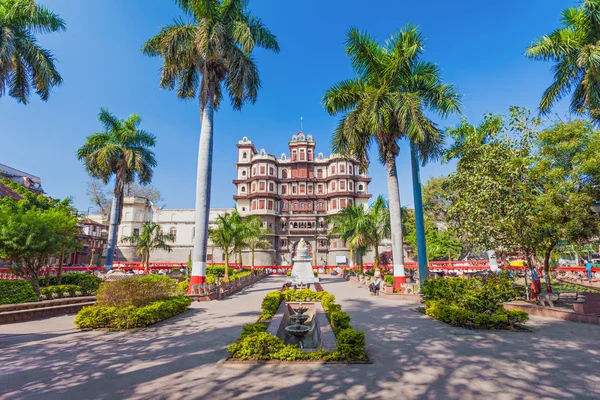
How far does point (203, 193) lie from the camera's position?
1609 centimetres

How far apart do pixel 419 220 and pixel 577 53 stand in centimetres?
1100

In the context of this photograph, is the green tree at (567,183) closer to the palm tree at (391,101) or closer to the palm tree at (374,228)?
the palm tree at (391,101)

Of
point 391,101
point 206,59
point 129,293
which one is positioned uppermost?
point 206,59

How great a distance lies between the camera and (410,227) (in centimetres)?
3519

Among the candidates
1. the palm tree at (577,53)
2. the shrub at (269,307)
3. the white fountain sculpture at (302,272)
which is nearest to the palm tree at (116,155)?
the white fountain sculpture at (302,272)

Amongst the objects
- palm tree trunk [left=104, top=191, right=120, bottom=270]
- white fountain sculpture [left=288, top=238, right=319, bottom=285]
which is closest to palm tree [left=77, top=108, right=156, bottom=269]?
palm tree trunk [left=104, top=191, right=120, bottom=270]

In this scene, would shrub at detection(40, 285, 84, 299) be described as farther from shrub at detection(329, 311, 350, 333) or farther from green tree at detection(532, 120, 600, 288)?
green tree at detection(532, 120, 600, 288)

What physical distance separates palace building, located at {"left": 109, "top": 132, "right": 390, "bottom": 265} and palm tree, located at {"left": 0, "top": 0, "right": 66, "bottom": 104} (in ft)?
106

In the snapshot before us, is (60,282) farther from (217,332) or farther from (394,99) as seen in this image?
(394,99)

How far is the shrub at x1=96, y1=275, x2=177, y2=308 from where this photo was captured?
9797mm

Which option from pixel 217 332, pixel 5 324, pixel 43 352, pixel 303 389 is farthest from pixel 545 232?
pixel 5 324

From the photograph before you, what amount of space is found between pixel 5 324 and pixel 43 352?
481cm

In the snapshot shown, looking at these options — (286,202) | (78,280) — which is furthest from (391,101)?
(286,202)

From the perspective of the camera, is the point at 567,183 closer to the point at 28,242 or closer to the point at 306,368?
the point at 306,368
